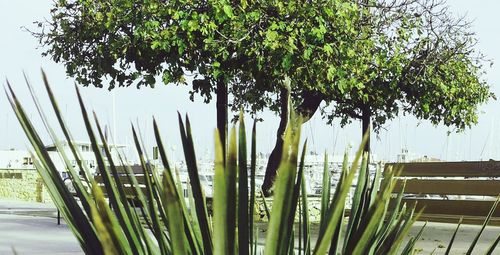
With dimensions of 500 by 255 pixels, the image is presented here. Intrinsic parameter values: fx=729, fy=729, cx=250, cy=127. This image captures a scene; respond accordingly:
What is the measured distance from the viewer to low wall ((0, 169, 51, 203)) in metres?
23.3

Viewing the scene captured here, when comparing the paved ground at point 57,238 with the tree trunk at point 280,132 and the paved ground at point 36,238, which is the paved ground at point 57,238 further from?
the tree trunk at point 280,132

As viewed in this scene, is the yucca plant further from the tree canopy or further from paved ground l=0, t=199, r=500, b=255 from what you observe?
the tree canopy

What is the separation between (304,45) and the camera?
36.3 ft

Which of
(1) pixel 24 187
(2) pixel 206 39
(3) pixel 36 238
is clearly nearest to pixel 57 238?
(3) pixel 36 238

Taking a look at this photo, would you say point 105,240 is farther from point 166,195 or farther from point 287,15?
point 287,15

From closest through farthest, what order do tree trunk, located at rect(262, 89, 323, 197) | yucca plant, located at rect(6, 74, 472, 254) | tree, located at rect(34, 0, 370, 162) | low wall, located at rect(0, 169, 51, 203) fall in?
yucca plant, located at rect(6, 74, 472, 254) → tree, located at rect(34, 0, 370, 162) → tree trunk, located at rect(262, 89, 323, 197) → low wall, located at rect(0, 169, 51, 203)

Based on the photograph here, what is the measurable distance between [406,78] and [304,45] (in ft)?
12.4

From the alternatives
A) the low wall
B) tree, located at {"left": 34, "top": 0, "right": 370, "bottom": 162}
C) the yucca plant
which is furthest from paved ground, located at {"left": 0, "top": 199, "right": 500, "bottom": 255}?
the low wall

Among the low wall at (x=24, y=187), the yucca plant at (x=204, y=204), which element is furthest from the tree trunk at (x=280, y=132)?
the low wall at (x=24, y=187)

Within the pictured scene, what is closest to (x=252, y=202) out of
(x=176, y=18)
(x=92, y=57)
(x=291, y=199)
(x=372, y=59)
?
(x=291, y=199)

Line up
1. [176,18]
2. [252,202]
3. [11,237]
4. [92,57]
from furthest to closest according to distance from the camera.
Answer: [92,57], [176,18], [11,237], [252,202]

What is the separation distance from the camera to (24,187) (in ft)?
79.4

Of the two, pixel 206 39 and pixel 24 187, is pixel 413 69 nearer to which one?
pixel 206 39

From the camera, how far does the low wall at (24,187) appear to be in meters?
23.3
